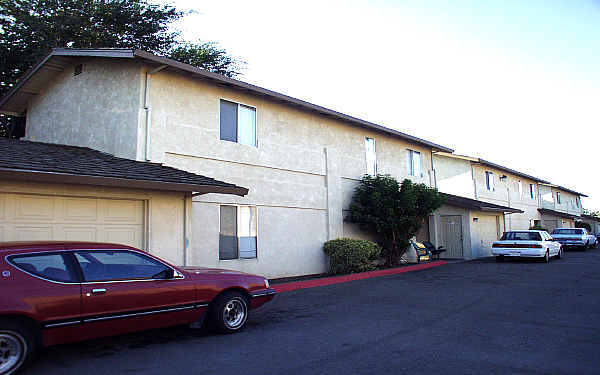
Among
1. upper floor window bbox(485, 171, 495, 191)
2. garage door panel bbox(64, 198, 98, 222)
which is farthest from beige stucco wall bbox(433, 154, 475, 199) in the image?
garage door panel bbox(64, 198, 98, 222)

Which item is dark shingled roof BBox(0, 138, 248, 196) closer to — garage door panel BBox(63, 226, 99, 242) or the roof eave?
the roof eave

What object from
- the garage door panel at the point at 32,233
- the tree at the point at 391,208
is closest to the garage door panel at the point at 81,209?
the garage door panel at the point at 32,233

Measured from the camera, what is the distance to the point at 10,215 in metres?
8.99

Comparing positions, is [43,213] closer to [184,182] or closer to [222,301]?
[184,182]

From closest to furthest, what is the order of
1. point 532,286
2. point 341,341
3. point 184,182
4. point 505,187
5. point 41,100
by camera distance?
point 341,341, point 184,182, point 532,286, point 41,100, point 505,187

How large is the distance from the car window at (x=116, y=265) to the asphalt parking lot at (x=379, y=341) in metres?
1.03

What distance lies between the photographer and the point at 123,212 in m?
10.6

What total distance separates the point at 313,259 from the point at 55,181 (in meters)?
8.95

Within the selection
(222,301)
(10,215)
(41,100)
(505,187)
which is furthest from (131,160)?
(505,187)

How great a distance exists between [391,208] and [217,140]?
24.1 feet

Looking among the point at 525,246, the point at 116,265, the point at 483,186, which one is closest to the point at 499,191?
the point at 483,186

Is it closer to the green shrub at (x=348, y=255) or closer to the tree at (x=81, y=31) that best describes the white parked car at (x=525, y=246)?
the green shrub at (x=348, y=255)

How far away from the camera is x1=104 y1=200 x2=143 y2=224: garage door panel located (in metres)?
10.4

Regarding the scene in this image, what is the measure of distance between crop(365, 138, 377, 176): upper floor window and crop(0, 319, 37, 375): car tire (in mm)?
15222
